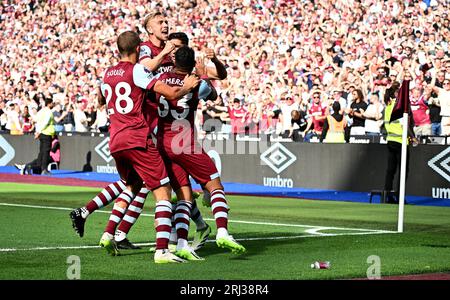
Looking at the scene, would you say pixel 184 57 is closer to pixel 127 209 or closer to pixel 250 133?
pixel 127 209

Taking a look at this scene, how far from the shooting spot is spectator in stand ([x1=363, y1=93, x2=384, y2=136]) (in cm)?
2419

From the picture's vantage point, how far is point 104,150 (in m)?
30.9

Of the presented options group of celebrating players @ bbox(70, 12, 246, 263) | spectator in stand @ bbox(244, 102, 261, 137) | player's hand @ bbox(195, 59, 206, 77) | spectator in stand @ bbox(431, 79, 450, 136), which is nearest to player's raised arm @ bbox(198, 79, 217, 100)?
group of celebrating players @ bbox(70, 12, 246, 263)

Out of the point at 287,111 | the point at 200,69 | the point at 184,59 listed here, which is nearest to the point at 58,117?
the point at 287,111

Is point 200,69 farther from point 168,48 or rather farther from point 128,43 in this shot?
point 128,43

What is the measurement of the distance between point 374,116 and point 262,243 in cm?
1135

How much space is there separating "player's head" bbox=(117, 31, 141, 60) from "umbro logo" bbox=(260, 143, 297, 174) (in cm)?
1401

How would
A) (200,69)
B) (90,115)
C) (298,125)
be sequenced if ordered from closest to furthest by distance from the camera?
(200,69) → (298,125) → (90,115)

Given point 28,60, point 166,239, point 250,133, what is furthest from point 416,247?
point 28,60

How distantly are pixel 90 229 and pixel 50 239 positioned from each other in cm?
155

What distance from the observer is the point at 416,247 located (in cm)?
1323

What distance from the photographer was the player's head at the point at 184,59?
11734 millimetres

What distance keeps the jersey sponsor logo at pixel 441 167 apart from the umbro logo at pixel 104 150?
1149cm

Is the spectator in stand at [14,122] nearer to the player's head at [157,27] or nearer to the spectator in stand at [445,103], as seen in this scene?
the spectator in stand at [445,103]
